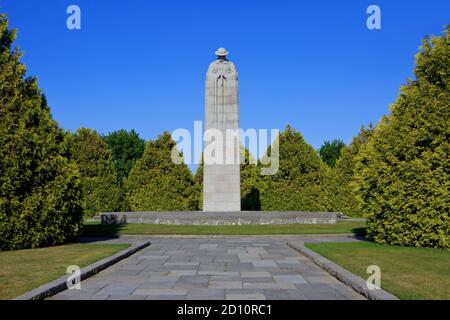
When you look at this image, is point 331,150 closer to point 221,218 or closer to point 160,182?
point 160,182

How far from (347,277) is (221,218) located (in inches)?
617

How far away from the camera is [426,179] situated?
13.9 meters

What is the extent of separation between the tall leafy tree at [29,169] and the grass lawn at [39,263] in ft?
2.26

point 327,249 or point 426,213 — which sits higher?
point 426,213

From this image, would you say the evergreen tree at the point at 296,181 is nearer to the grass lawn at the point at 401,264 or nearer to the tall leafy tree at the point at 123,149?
the grass lawn at the point at 401,264

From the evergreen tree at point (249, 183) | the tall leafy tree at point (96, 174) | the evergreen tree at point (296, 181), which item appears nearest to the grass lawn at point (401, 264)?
the evergreen tree at point (296, 181)

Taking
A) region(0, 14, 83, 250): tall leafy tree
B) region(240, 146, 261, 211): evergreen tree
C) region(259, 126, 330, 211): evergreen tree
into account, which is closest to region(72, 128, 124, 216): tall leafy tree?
region(240, 146, 261, 211): evergreen tree

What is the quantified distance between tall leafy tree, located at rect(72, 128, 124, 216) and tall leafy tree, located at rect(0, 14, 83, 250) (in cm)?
2164

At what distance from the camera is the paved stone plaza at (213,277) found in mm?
7777

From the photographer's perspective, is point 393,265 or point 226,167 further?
point 226,167

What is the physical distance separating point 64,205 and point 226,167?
13.7 metres
